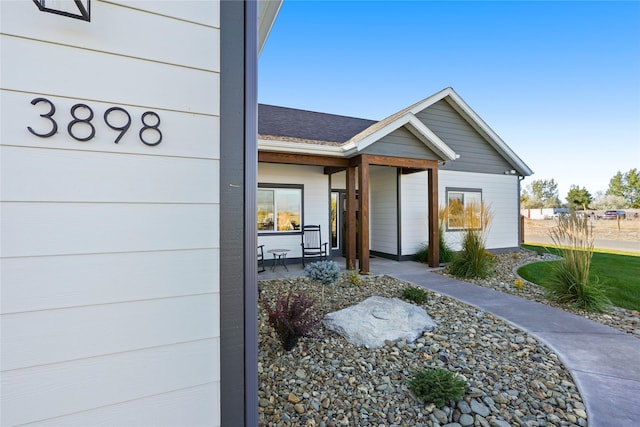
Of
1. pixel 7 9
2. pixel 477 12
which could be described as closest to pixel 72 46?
pixel 7 9

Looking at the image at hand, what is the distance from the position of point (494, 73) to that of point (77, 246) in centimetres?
1509

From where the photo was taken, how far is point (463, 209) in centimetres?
722

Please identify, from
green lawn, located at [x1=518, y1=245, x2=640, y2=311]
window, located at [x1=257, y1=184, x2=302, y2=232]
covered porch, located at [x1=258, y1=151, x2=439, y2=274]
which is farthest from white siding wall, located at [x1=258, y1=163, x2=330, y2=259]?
green lawn, located at [x1=518, y1=245, x2=640, y2=311]

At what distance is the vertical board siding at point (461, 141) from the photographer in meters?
9.38

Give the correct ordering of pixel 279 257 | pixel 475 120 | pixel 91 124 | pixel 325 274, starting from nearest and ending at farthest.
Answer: pixel 91 124, pixel 325 274, pixel 279 257, pixel 475 120

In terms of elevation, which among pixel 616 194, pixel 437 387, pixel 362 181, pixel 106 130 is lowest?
pixel 437 387

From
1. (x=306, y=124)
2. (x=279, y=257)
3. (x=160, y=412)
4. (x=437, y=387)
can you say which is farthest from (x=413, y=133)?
(x=160, y=412)

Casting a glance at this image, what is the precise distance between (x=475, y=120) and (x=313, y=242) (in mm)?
6947

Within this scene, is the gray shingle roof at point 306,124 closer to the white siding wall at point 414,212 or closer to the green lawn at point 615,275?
the white siding wall at point 414,212

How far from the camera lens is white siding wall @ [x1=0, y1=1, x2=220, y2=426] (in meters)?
1.03

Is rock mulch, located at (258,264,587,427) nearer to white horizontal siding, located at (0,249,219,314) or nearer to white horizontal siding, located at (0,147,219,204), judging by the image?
white horizontal siding, located at (0,249,219,314)

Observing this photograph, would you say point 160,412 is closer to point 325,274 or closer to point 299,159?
point 325,274

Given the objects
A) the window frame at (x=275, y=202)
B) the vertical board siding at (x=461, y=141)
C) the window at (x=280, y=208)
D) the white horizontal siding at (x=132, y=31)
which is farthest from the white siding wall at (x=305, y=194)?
the white horizontal siding at (x=132, y=31)

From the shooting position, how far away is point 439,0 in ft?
30.8
